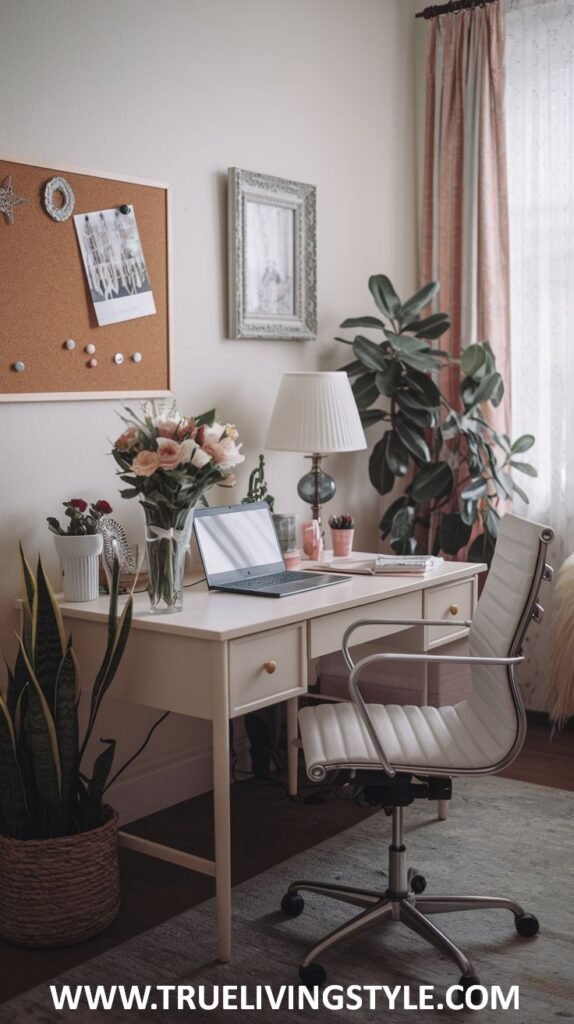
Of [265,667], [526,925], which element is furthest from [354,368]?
[526,925]

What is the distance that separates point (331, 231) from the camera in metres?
3.94

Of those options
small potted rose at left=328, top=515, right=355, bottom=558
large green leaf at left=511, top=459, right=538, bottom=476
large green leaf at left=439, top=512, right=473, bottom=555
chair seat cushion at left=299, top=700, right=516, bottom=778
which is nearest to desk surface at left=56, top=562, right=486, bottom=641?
chair seat cushion at left=299, top=700, right=516, bottom=778

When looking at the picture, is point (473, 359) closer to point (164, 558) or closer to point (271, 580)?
point (271, 580)

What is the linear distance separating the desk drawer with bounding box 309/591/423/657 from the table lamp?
0.58 meters

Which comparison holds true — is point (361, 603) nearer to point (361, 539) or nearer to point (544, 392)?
point (361, 539)

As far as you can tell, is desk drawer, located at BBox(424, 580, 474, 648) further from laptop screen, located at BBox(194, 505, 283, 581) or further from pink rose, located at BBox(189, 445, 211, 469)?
pink rose, located at BBox(189, 445, 211, 469)

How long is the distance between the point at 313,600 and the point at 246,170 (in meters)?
1.48

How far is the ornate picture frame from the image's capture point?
345 cm

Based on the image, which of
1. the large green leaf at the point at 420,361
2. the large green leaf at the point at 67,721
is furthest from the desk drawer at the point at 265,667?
the large green leaf at the point at 420,361

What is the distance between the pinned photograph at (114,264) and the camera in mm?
2963

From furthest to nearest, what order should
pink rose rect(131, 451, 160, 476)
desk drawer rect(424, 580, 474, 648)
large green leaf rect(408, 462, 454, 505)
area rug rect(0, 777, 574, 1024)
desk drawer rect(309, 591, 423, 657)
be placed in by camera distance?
large green leaf rect(408, 462, 454, 505) < desk drawer rect(424, 580, 474, 648) < desk drawer rect(309, 591, 423, 657) < pink rose rect(131, 451, 160, 476) < area rug rect(0, 777, 574, 1024)

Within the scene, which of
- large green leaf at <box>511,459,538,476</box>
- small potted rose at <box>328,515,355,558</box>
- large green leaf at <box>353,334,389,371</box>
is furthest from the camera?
large green leaf at <box>511,459,538,476</box>

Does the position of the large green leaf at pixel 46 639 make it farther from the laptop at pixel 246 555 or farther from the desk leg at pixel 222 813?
the laptop at pixel 246 555

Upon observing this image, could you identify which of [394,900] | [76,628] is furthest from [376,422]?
[394,900]
